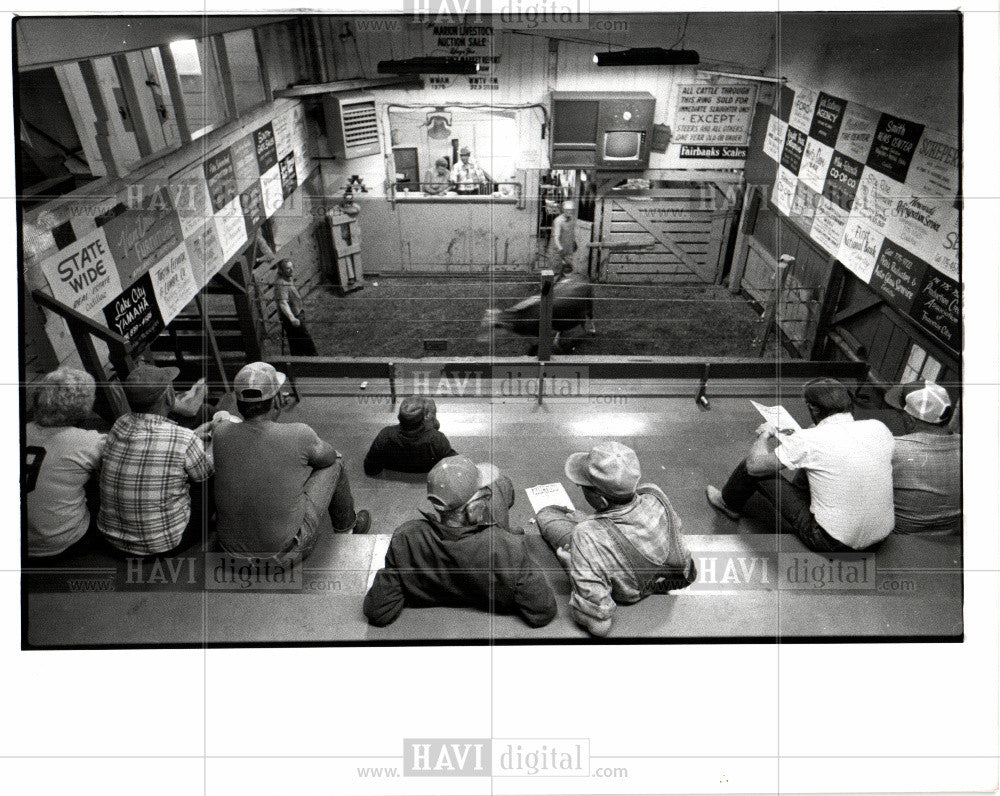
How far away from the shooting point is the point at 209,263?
5.27 metres

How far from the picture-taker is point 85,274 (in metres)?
3.56

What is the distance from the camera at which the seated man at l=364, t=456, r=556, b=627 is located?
7.34ft

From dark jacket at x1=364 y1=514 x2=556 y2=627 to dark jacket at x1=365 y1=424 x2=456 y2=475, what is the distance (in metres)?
1.25

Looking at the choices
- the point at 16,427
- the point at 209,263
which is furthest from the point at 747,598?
the point at 209,263

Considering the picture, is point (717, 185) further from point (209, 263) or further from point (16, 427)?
point (16, 427)

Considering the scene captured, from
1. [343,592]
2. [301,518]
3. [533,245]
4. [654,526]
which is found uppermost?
[654,526]

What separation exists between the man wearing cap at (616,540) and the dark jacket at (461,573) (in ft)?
0.44

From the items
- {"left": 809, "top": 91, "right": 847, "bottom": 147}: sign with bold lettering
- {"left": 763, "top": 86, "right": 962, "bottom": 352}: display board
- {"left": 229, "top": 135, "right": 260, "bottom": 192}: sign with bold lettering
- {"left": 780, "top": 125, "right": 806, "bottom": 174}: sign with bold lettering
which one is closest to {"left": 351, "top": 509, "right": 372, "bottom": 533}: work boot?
{"left": 763, "top": 86, "right": 962, "bottom": 352}: display board

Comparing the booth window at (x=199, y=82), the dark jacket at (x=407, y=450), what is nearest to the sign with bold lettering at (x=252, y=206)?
the booth window at (x=199, y=82)

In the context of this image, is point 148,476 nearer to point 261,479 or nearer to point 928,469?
point 261,479

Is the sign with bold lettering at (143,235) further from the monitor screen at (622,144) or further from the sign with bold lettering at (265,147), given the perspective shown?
the monitor screen at (622,144)

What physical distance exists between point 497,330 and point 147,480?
4.88 meters

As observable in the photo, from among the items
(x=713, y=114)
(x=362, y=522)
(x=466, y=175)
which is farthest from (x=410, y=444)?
(x=713, y=114)

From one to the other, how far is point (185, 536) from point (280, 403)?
68.3 inches
